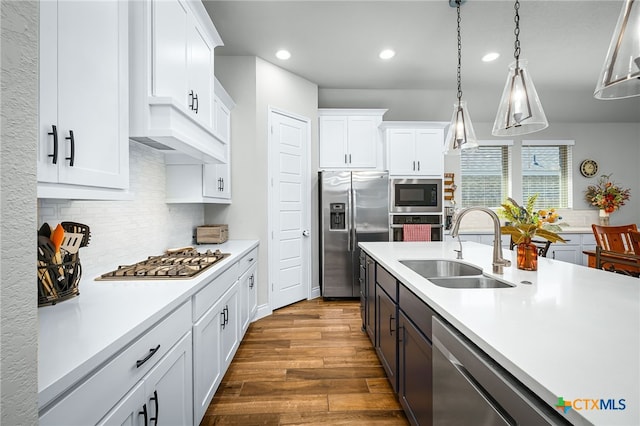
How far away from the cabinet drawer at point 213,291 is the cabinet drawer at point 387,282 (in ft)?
3.53

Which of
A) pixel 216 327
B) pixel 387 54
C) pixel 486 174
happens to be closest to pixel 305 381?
pixel 216 327

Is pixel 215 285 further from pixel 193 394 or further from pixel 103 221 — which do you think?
pixel 103 221

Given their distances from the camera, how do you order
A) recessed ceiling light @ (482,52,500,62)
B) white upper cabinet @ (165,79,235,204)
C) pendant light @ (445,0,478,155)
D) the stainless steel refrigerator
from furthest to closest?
the stainless steel refrigerator, recessed ceiling light @ (482,52,500,62), white upper cabinet @ (165,79,235,204), pendant light @ (445,0,478,155)

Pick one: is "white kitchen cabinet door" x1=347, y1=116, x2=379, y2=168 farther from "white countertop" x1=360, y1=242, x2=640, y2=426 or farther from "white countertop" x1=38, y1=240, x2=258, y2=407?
"white countertop" x1=38, y1=240, x2=258, y2=407

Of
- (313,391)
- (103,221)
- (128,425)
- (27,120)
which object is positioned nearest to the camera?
(27,120)

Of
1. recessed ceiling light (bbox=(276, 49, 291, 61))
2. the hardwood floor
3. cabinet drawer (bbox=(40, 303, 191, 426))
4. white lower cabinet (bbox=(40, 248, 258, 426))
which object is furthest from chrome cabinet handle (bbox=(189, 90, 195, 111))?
the hardwood floor

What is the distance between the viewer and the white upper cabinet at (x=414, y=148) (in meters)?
4.32

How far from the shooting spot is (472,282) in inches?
64.2

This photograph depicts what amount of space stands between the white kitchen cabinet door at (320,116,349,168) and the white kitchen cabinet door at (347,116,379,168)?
0.25ft

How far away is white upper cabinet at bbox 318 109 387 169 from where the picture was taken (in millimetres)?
4289

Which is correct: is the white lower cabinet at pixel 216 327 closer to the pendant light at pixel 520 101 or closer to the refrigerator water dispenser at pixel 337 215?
the refrigerator water dispenser at pixel 337 215

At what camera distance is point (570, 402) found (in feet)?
1.72

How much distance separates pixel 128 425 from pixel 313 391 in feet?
4.30

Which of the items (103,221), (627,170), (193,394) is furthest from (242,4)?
(627,170)
